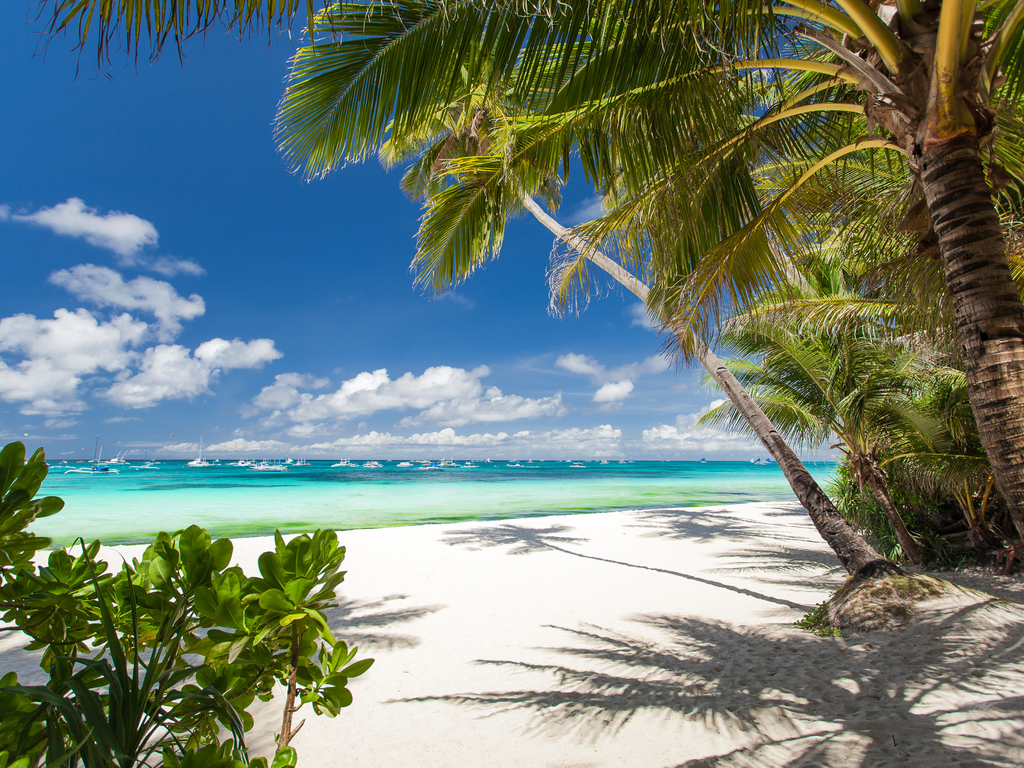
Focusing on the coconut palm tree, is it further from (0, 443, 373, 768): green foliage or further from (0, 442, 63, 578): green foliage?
(0, 443, 373, 768): green foliage

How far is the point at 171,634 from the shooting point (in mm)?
951

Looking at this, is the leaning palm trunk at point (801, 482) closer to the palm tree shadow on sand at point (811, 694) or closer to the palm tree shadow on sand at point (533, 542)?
the palm tree shadow on sand at point (811, 694)

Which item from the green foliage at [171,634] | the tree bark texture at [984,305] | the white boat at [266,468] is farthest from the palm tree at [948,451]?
the white boat at [266,468]

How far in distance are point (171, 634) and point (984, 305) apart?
2965mm

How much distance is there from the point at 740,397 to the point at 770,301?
3.82 ft

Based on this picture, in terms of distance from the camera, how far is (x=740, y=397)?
17.5 ft

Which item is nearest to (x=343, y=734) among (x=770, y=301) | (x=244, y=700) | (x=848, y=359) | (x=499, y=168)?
(x=244, y=700)

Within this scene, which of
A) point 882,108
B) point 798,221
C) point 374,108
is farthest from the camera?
point 798,221

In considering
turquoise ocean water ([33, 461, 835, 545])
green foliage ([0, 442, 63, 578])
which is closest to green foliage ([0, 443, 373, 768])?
green foliage ([0, 442, 63, 578])

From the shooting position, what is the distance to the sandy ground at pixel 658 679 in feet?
8.16

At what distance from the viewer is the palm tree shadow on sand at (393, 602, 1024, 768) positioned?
2355 millimetres

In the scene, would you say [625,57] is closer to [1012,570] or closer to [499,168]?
[499,168]

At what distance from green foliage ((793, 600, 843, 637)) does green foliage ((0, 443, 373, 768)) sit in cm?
439

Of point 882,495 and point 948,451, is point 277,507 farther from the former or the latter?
point 948,451
